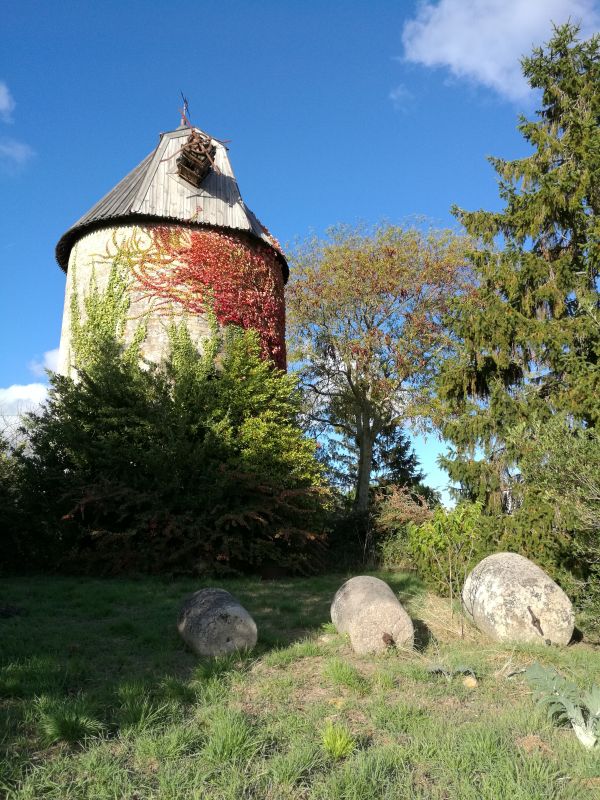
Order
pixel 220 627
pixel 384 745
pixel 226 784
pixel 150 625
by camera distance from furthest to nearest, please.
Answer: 1. pixel 150 625
2. pixel 220 627
3. pixel 384 745
4. pixel 226 784

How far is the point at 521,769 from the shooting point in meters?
3.74

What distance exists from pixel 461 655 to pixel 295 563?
24.0ft

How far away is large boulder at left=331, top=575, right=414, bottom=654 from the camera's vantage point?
6469 millimetres

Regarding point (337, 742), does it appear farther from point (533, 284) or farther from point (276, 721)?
point (533, 284)

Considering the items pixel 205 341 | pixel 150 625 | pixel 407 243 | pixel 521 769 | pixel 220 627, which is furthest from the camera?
pixel 407 243

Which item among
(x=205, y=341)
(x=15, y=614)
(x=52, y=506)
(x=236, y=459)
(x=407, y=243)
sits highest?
(x=407, y=243)

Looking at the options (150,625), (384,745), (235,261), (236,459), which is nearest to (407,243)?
(235,261)

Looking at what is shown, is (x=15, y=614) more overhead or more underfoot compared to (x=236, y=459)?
more underfoot

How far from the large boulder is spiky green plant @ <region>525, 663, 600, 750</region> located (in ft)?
5.13

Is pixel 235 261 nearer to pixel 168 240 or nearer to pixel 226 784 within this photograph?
pixel 168 240

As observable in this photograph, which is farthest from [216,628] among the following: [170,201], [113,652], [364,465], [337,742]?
[364,465]

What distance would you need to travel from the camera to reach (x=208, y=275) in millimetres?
15102

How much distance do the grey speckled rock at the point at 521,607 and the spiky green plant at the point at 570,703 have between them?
214cm

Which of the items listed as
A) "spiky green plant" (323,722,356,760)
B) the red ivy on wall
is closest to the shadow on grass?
"spiky green plant" (323,722,356,760)
